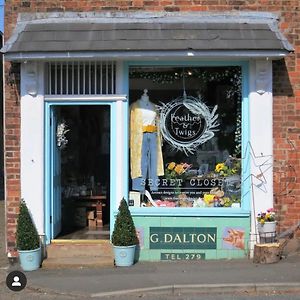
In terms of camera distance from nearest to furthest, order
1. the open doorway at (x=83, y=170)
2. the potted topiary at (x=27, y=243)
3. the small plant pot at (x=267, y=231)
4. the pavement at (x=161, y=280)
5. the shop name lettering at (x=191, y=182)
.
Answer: the pavement at (x=161, y=280) < the potted topiary at (x=27, y=243) < the small plant pot at (x=267, y=231) < the shop name lettering at (x=191, y=182) < the open doorway at (x=83, y=170)

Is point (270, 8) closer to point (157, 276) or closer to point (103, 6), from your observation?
point (103, 6)

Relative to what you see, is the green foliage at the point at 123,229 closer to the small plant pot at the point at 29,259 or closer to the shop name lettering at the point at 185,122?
the small plant pot at the point at 29,259

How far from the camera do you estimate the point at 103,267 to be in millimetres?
7848

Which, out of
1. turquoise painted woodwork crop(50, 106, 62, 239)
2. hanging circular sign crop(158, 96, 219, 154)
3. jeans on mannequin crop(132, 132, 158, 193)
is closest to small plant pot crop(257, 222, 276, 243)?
hanging circular sign crop(158, 96, 219, 154)

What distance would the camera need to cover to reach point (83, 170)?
31.4 feet

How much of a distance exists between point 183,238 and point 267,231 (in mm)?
1264

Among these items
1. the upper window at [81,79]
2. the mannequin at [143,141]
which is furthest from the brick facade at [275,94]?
the mannequin at [143,141]

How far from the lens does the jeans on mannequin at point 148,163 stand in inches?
332

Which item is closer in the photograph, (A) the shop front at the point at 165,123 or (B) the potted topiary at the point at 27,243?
(B) the potted topiary at the point at 27,243

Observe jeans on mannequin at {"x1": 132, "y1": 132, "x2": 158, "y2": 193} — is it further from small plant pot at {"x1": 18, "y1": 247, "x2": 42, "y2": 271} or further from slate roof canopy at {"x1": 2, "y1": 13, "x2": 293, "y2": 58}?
small plant pot at {"x1": 18, "y1": 247, "x2": 42, "y2": 271}

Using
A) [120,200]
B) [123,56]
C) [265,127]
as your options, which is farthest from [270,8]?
[120,200]

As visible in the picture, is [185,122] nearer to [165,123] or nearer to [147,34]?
[165,123]

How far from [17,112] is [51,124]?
1.79 feet

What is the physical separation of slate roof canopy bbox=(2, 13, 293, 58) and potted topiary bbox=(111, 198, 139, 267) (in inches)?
93.1
